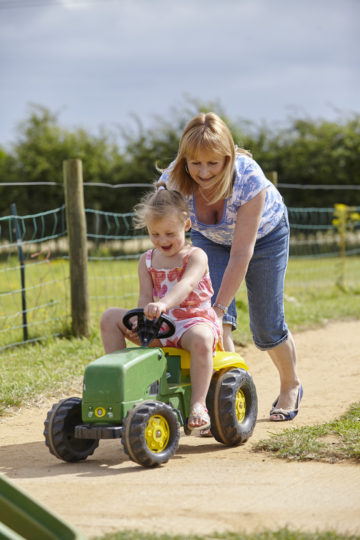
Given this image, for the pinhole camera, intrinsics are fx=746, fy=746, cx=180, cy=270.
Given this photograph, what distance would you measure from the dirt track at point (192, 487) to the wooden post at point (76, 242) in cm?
242

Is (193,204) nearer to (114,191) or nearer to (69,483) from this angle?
(69,483)

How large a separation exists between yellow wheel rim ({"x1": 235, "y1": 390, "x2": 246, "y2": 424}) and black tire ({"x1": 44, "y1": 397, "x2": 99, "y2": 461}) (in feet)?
2.92

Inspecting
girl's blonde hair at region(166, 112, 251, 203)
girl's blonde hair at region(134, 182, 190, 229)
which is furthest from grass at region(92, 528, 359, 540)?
girl's blonde hair at region(166, 112, 251, 203)

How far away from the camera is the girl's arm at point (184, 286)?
360 cm

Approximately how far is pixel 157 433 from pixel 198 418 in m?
0.29

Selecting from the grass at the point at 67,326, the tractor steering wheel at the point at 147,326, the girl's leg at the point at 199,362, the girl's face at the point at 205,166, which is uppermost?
the girl's face at the point at 205,166

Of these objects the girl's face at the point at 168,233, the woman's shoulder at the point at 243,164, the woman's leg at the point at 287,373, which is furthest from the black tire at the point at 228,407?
the woman's shoulder at the point at 243,164

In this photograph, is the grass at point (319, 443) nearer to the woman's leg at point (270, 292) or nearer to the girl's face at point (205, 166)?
the woman's leg at point (270, 292)

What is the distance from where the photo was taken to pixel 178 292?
3779mm

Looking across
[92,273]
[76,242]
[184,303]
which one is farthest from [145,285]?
[92,273]

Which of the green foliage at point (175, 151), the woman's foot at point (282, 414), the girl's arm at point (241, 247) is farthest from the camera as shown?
the green foliage at point (175, 151)

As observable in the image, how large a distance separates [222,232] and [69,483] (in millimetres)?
1735

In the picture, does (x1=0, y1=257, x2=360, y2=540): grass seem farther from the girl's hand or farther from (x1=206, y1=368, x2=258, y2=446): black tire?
the girl's hand

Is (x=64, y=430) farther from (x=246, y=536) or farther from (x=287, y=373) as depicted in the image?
(x=287, y=373)
